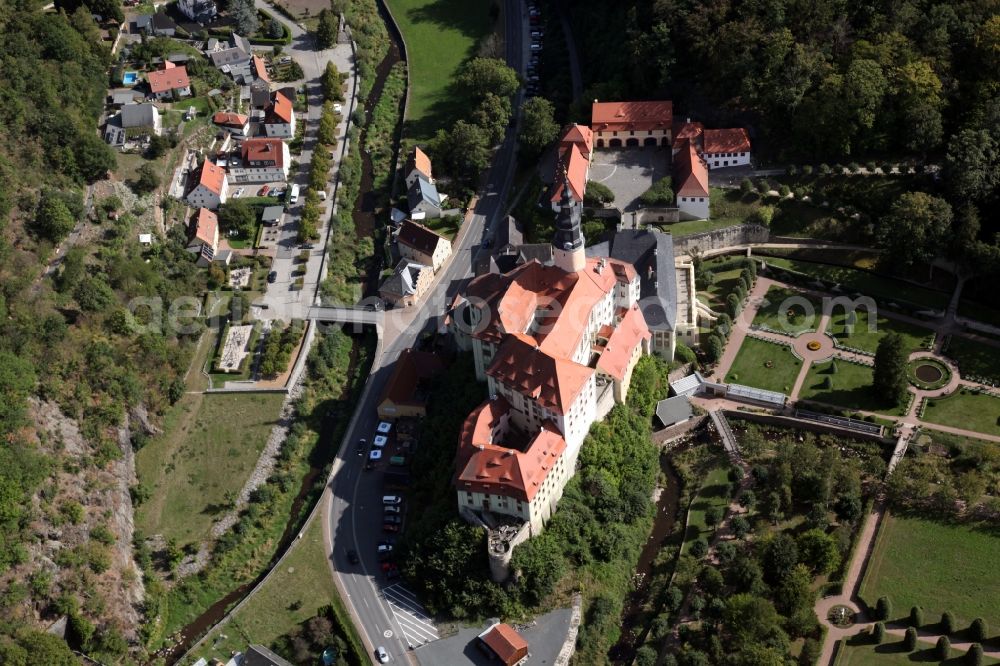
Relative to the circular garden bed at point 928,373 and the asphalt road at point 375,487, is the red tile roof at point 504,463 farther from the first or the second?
the circular garden bed at point 928,373

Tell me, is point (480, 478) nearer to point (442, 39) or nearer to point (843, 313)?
point (843, 313)

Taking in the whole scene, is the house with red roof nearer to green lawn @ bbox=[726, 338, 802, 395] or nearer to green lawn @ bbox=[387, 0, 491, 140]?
green lawn @ bbox=[726, 338, 802, 395]

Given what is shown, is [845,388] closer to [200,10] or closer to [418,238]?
[418,238]

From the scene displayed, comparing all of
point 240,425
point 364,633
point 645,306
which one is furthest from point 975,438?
point 240,425

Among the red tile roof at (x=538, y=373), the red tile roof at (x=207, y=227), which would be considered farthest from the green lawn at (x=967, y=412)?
the red tile roof at (x=207, y=227)

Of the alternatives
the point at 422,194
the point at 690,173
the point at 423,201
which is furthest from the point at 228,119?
the point at 690,173

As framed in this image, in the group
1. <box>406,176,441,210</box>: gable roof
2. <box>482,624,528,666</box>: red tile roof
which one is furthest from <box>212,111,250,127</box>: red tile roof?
<box>482,624,528,666</box>: red tile roof
